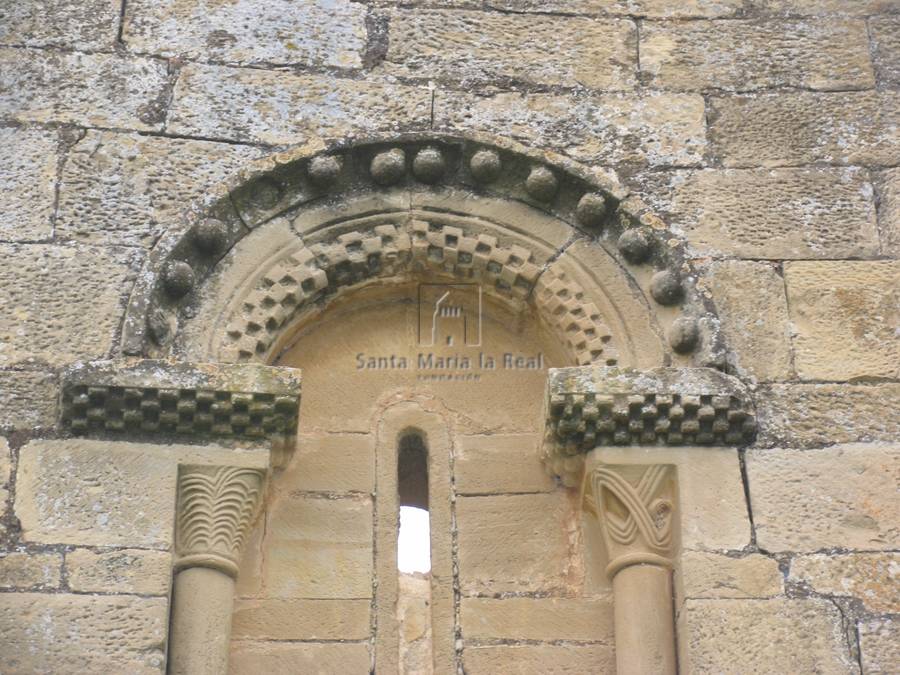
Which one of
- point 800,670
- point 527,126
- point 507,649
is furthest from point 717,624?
point 527,126

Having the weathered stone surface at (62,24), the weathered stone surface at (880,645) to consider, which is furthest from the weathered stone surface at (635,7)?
the weathered stone surface at (880,645)

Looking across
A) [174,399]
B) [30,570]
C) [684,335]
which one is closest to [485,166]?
[684,335]

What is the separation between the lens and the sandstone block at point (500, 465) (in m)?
7.27

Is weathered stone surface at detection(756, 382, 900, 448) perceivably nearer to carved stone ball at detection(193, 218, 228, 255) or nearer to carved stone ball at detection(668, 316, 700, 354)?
carved stone ball at detection(668, 316, 700, 354)

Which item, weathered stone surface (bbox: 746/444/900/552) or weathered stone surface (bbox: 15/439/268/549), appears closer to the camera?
weathered stone surface (bbox: 15/439/268/549)

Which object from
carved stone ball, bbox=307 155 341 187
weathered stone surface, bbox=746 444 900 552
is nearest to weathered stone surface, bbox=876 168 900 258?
weathered stone surface, bbox=746 444 900 552

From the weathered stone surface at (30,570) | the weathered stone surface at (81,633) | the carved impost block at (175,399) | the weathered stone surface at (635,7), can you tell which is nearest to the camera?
the weathered stone surface at (81,633)

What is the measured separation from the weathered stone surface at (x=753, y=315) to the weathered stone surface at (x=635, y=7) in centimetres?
139

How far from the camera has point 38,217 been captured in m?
7.37

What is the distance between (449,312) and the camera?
7.71 m

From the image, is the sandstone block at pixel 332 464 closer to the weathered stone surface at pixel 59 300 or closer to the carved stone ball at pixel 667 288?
the weathered stone surface at pixel 59 300

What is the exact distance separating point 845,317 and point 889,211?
1.88ft

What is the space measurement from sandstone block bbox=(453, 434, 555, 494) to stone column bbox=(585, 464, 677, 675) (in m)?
0.29

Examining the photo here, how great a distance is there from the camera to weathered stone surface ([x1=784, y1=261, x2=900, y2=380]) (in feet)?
23.7
